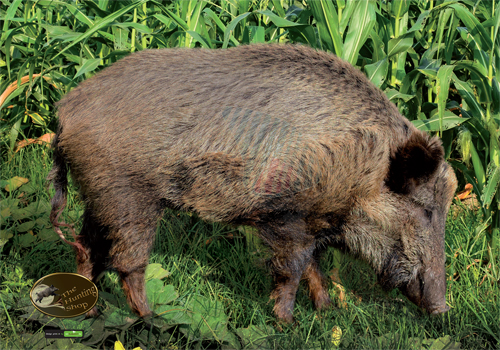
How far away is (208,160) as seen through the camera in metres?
2.70

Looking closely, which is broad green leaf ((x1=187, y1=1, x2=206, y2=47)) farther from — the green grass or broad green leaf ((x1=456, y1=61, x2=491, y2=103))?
broad green leaf ((x1=456, y1=61, x2=491, y2=103))

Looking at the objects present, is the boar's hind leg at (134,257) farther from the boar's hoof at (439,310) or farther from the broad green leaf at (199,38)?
the boar's hoof at (439,310)

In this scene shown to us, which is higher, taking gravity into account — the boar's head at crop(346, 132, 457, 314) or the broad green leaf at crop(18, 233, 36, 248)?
the boar's head at crop(346, 132, 457, 314)

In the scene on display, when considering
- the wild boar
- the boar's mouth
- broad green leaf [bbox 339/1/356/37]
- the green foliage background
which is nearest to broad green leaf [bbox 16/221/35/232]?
the green foliage background

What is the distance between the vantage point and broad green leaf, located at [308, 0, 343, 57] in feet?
11.2

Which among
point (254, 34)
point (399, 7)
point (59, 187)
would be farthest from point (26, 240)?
point (399, 7)

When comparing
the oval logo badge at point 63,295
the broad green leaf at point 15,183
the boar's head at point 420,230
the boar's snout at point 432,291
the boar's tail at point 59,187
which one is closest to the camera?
the oval logo badge at point 63,295

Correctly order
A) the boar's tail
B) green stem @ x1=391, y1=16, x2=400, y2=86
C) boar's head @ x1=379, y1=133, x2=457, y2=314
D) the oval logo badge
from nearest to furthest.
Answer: the oval logo badge < boar's head @ x1=379, y1=133, x2=457, y2=314 < the boar's tail < green stem @ x1=391, y1=16, x2=400, y2=86


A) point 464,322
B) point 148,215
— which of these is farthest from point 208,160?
point 464,322

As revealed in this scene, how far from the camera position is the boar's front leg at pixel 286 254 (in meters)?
2.79

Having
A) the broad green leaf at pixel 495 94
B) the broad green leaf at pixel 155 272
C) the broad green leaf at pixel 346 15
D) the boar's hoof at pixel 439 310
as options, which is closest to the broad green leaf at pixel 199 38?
the broad green leaf at pixel 346 15

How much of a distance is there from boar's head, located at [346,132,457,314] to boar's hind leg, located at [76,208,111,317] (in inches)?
62.1

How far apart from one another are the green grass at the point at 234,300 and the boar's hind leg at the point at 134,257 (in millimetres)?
123

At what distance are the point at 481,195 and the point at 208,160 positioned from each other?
6.44 ft
